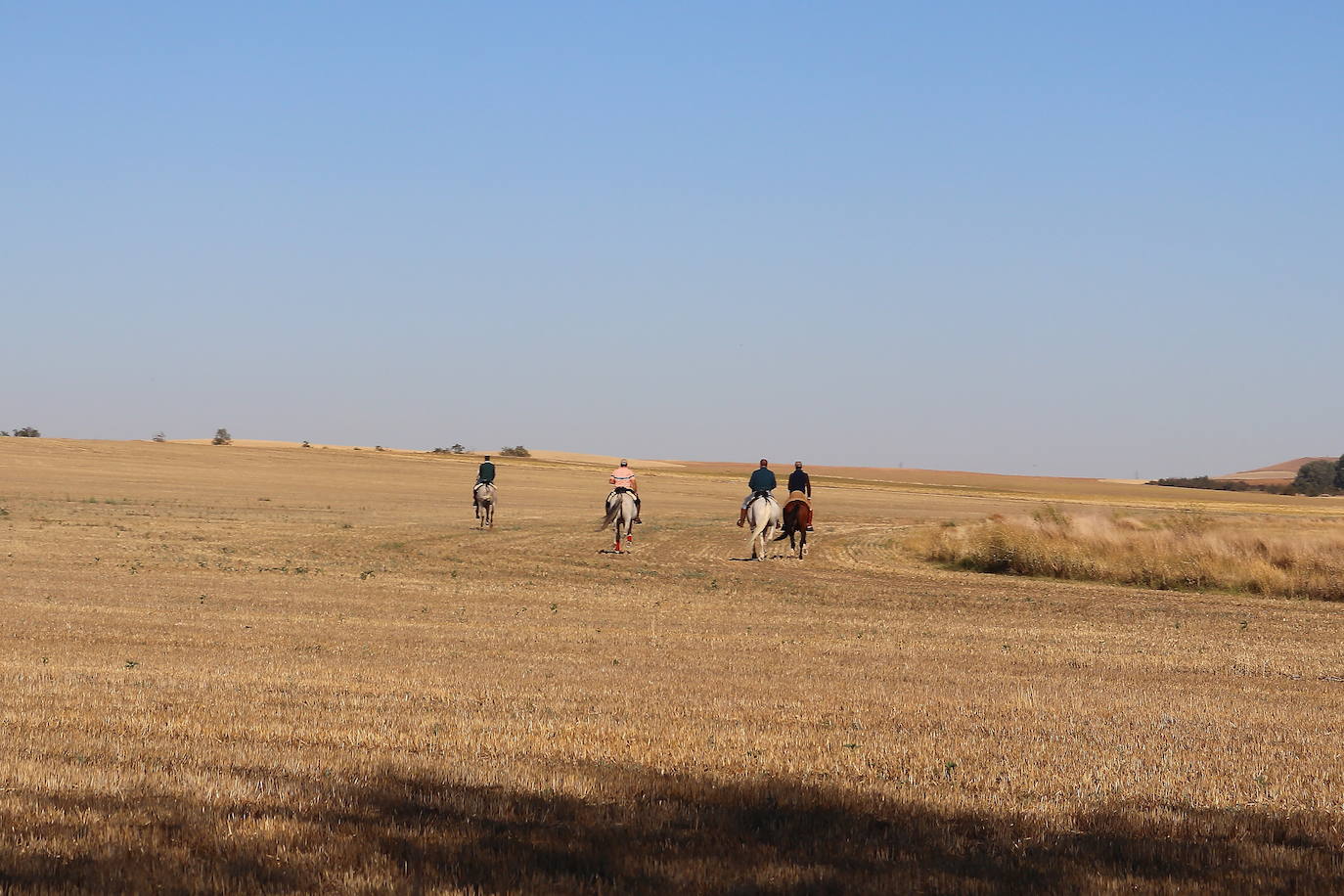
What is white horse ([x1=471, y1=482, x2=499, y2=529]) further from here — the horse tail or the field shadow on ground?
the field shadow on ground

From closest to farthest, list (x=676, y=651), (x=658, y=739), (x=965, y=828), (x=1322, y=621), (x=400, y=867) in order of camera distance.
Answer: (x=400, y=867) < (x=965, y=828) < (x=658, y=739) < (x=676, y=651) < (x=1322, y=621)

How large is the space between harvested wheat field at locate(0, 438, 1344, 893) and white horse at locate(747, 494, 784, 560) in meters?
5.38

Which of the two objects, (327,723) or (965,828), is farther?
(327,723)

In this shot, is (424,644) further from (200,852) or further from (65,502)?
(65,502)

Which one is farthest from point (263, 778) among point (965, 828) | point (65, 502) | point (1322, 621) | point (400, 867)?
point (65, 502)

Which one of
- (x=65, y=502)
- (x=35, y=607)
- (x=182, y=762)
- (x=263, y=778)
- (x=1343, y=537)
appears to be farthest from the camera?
(x=65, y=502)

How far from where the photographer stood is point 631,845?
6008 mm

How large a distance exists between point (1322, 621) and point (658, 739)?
59.0ft

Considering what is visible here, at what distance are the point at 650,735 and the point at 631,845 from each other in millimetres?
3446

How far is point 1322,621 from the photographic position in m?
23.1

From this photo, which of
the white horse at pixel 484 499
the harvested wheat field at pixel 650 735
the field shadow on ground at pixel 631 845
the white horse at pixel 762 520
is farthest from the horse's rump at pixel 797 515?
the field shadow on ground at pixel 631 845

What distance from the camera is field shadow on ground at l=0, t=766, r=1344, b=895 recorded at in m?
5.39

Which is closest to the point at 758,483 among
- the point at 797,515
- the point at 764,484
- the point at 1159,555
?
the point at 764,484

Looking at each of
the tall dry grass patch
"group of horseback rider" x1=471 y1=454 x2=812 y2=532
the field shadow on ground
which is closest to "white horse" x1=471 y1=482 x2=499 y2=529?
"group of horseback rider" x1=471 y1=454 x2=812 y2=532
